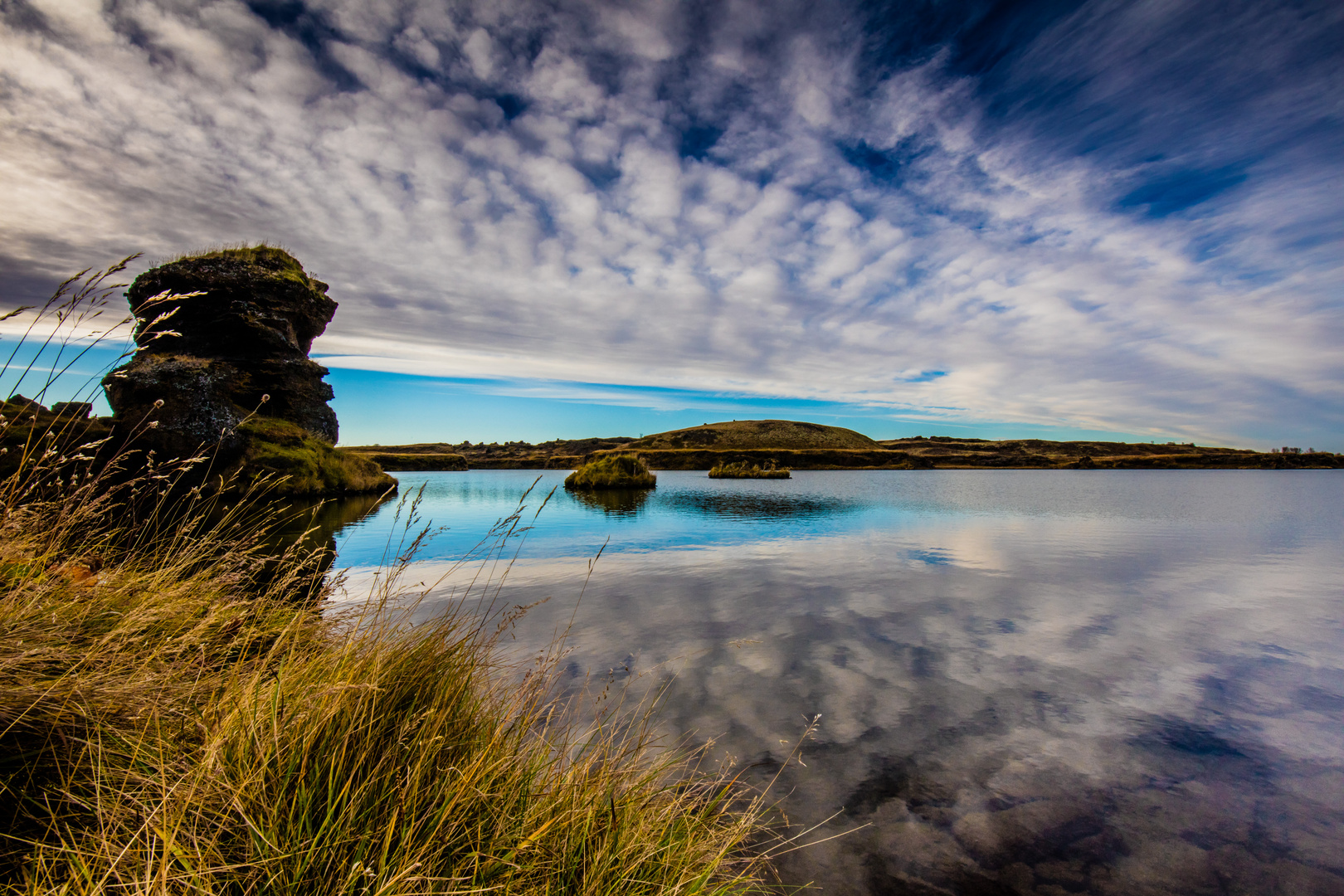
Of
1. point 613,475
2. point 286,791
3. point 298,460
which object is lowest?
point 286,791

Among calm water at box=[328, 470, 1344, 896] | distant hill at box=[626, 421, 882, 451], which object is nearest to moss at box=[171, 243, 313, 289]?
calm water at box=[328, 470, 1344, 896]

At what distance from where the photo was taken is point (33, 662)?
97.8 inches

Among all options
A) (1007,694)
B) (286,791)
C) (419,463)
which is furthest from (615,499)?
(419,463)

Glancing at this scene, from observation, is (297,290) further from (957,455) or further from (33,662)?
(957,455)

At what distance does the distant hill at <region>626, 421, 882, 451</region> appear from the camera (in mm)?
124125

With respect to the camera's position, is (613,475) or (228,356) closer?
(228,356)

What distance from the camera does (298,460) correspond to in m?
26.1

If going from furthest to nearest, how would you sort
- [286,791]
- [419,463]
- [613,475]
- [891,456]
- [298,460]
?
[891,456], [419,463], [613,475], [298,460], [286,791]

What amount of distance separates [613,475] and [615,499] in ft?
23.2

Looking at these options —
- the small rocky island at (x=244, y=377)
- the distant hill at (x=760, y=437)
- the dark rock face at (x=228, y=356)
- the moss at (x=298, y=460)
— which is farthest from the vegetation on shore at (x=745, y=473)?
the distant hill at (x=760, y=437)

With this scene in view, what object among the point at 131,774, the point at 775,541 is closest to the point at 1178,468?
the point at 775,541

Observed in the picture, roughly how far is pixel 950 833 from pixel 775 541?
11896 mm

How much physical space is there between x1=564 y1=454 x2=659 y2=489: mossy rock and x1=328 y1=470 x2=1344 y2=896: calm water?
891 inches

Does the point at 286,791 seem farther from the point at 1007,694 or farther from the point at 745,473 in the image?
the point at 745,473
